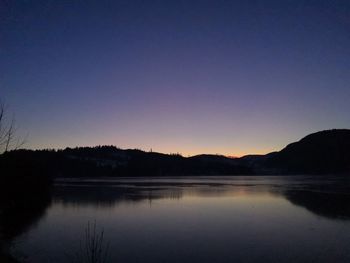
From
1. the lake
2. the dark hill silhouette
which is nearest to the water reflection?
the lake

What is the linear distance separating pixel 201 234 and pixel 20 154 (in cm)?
3261

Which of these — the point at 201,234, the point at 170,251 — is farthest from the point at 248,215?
the point at 170,251

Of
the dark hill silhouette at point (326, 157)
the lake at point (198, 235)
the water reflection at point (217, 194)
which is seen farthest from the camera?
the dark hill silhouette at point (326, 157)

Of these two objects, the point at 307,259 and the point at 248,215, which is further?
the point at 248,215

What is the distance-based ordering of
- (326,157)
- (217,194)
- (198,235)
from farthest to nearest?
1. (326,157)
2. (217,194)
3. (198,235)

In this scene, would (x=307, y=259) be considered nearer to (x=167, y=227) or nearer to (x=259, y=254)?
(x=259, y=254)

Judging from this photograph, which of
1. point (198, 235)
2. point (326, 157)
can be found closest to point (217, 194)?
point (198, 235)

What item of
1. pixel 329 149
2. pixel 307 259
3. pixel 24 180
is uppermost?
pixel 329 149

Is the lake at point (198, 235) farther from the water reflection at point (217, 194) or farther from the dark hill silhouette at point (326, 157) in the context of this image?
the dark hill silhouette at point (326, 157)

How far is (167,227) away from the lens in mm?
21391

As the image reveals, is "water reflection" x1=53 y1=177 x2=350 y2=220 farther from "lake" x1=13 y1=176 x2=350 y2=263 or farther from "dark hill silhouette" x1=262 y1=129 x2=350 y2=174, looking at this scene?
"dark hill silhouette" x1=262 y1=129 x2=350 y2=174

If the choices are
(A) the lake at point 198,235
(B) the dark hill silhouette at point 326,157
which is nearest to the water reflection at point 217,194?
(A) the lake at point 198,235

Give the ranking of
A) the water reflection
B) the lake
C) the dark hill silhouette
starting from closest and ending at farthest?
the lake
the water reflection
the dark hill silhouette

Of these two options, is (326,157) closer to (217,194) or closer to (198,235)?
(217,194)
